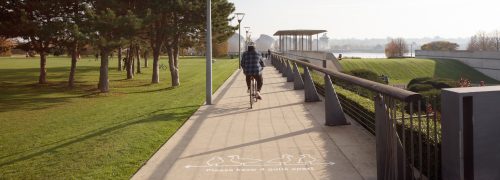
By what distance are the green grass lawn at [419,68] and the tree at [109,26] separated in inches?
1578

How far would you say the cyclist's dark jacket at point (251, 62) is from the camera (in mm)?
12617

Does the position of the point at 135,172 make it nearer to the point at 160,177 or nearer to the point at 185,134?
the point at 160,177

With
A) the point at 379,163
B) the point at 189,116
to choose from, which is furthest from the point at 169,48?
the point at 379,163

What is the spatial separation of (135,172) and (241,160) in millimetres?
1463

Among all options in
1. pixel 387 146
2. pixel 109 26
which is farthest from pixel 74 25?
pixel 387 146

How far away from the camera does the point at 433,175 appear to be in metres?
4.75

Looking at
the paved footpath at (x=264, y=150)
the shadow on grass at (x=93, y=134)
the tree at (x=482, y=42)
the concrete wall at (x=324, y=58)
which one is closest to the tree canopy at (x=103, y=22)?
the shadow on grass at (x=93, y=134)

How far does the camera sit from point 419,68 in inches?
2418

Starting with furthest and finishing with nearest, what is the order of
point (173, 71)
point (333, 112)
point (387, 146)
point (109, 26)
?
1. point (173, 71)
2. point (109, 26)
3. point (333, 112)
4. point (387, 146)

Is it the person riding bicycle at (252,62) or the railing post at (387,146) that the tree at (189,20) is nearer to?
the person riding bicycle at (252,62)

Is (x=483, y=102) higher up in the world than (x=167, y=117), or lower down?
higher up

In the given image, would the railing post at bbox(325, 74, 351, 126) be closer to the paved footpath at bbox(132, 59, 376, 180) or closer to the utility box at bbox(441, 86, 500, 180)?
the paved footpath at bbox(132, 59, 376, 180)

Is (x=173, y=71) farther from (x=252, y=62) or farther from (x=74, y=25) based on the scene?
(x=252, y=62)

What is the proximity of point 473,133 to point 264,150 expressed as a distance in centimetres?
366
